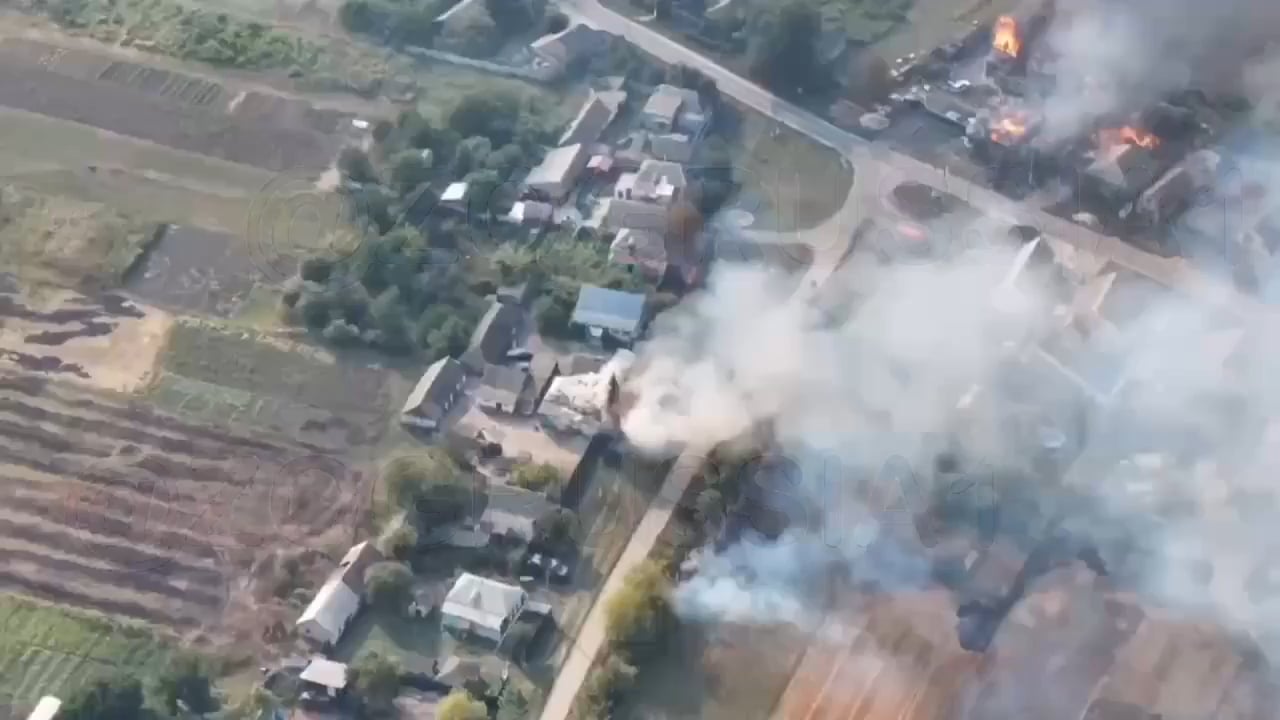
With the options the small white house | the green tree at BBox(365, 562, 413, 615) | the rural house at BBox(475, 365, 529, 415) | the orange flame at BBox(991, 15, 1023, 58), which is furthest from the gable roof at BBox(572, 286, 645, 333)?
the orange flame at BBox(991, 15, 1023, 58)

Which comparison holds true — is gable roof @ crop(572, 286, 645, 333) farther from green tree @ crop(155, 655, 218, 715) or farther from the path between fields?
green tree @ crop(155, 655, 218, 715)

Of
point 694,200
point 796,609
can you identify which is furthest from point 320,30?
point 796,609

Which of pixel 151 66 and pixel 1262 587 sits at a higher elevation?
pixel 151 66

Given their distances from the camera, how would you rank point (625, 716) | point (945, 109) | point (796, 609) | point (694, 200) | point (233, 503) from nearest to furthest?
point (625, 716), point (796, 609), point (233, 503), point (694, 200), point (945, 109)

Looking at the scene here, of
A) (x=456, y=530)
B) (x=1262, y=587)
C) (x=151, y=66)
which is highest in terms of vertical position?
(x=151, y=66)

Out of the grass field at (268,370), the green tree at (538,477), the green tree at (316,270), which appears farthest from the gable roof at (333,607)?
the green tree at (316,270)

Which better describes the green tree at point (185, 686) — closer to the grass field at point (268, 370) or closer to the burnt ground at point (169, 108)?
the grass field at point (268, 370)

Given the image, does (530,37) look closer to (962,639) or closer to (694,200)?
(694,200)
